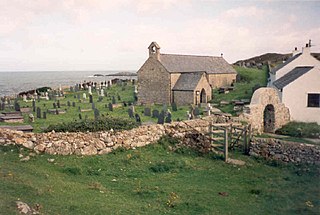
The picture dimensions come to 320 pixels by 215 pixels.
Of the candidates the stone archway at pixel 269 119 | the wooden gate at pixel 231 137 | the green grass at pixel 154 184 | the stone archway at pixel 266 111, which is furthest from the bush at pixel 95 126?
the stone archway at pixel 269 119

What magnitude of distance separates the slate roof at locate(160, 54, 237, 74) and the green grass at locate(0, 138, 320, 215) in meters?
25.3

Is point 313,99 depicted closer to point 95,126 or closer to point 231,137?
point 231,137

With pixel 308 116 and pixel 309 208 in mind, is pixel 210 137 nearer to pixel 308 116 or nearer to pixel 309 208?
pixel 309 208

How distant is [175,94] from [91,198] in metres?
28.5

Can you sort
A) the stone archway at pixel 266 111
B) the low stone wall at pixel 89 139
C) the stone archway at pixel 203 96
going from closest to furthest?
1. the low stone wall at pixel 89 139
2. the stone archway at pixel 266 111
3. the stone archway at pixel 203 96

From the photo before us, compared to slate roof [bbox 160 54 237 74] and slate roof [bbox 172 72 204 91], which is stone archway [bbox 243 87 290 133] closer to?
slate roof [bbox 172 72 204 91]

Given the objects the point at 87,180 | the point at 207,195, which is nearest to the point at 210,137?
the point at 207,195

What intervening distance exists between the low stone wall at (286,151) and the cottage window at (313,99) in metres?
8.69

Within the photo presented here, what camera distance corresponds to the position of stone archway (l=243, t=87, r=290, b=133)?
18.0m

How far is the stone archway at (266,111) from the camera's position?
1798 cm

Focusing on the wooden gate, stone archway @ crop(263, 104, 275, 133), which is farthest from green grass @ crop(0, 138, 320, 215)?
stone archway @ crop(263, 104, 275, 133)

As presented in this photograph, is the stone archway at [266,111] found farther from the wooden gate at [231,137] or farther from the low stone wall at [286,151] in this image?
the low stone wall at [286,151]

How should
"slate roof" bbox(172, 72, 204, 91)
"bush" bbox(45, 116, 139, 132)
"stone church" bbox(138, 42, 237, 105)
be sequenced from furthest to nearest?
"stone church" bbox(138, 42, 237, 105) → "slate roof" bbox(172, 72, 204, 91) → "bush" bbox(45, 116, 139, 132)

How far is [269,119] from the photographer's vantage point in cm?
1947
